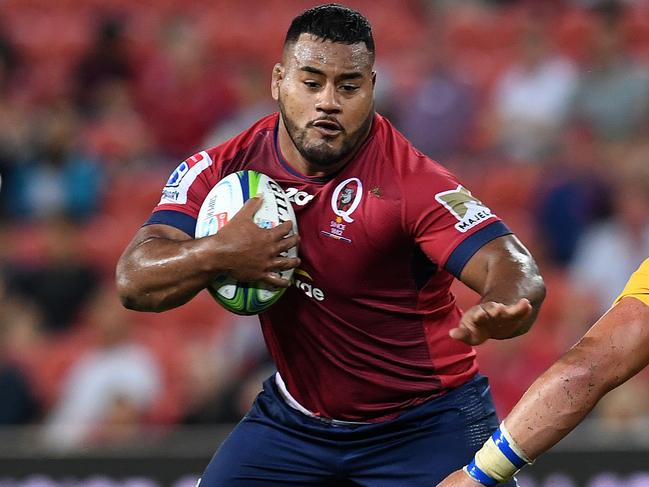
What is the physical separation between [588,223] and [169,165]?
147 inches

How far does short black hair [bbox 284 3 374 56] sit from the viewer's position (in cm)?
437

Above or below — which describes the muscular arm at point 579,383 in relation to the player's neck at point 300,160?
below

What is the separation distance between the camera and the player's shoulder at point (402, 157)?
4371 mm

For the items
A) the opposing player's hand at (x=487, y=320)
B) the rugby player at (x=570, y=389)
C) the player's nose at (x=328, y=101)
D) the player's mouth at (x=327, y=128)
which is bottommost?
the rugby player at (x=570, y=389)

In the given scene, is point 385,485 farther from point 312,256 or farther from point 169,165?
point 169,165

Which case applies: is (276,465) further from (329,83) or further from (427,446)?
(329,83)

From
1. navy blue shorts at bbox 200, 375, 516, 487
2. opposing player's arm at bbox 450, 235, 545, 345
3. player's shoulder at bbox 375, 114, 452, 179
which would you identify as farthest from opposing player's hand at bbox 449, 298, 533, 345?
navy blue shorts at bbox 200, 375, 516, 487

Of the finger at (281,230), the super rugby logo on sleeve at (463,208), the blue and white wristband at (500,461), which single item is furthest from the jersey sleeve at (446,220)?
the blue and white wristband at (500,461)

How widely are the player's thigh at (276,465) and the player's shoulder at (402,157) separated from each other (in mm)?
1034

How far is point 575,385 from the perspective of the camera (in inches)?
142

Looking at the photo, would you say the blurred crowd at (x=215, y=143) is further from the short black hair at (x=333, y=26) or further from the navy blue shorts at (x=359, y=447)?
the short black hair at (x=333, y=26)

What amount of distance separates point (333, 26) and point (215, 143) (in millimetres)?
5947

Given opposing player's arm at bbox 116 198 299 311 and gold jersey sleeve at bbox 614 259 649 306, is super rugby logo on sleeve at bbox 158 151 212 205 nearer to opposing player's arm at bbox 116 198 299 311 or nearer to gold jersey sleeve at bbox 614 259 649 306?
opposing player's arm at bbox 116 198 299 311

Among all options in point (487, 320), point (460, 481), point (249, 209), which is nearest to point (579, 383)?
point (487, 320)
